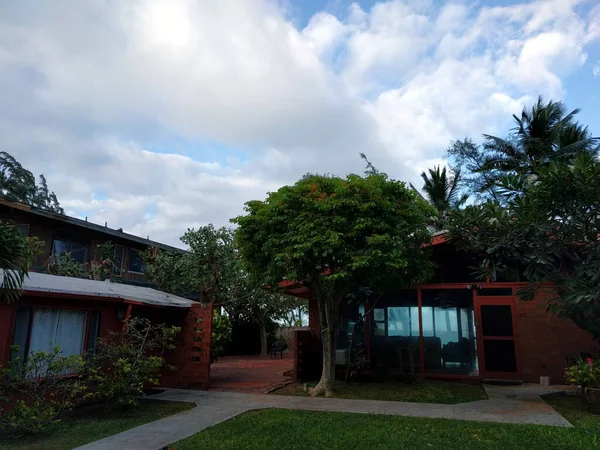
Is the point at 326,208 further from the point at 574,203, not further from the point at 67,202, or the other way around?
the point at 67,202

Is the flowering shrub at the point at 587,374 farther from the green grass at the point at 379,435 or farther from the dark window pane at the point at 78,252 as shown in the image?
the dark window pane at the point at 78,252

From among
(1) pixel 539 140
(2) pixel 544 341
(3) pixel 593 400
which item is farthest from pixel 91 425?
(1) pixel 539 140

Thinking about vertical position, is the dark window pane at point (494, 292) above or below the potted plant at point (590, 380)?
above

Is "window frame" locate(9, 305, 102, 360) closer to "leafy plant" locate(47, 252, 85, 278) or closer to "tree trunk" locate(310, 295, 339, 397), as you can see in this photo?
"tree trunk" locate(310, 295, 339, 397)

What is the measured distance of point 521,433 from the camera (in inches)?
224

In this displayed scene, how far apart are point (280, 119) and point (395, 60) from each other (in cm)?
354

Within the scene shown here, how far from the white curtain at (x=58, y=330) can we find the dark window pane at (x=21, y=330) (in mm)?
112

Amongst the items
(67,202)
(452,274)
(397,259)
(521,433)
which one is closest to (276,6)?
(397,259)

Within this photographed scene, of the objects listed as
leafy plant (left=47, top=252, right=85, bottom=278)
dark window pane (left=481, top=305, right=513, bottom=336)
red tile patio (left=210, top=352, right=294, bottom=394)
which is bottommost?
red tile patio (left=210, top=352, right=294, bottom=394)

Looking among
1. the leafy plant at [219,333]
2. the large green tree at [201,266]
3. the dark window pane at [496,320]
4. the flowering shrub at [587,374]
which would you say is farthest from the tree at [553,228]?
the large green tree at [201,266]

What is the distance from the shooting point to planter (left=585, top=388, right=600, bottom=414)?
Answer: 689 cm

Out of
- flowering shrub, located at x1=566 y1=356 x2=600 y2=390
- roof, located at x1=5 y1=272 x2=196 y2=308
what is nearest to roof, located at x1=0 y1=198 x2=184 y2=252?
roof, located at x1=5 y1=272 x2=196 y2=308

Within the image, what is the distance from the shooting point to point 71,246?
59.2 feet

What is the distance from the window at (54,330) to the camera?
6902mm
